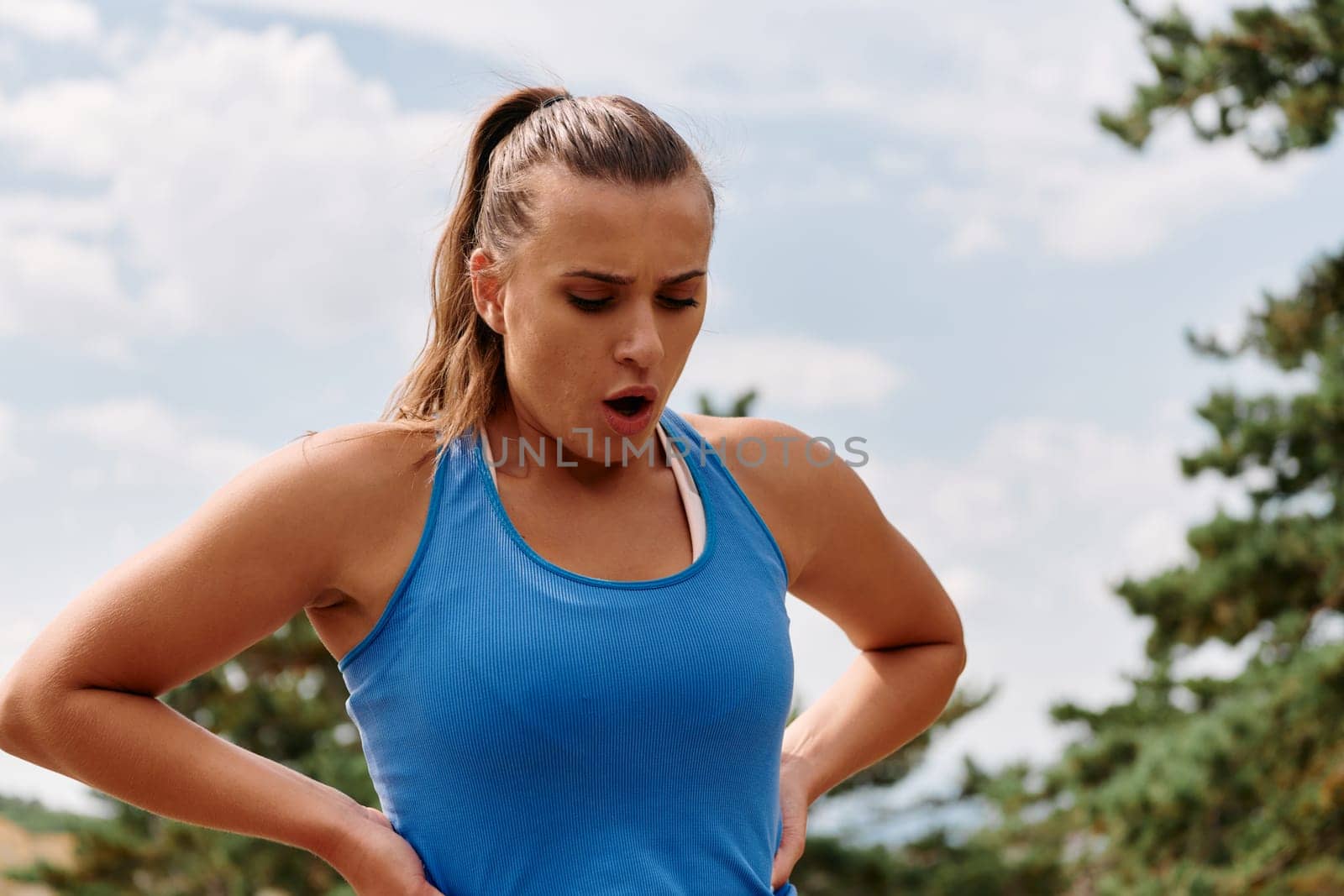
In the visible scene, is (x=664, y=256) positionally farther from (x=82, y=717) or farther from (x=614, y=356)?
(x=82, y=717)

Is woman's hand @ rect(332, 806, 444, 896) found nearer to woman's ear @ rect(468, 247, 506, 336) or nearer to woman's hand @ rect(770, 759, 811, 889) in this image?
woman's hand @ rect(770, 759, 811, 889)

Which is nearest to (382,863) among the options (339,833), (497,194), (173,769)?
(339,833)

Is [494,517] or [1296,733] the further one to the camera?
[1296,733]

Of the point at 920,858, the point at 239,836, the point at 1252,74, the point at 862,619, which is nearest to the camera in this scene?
the point at 862,619

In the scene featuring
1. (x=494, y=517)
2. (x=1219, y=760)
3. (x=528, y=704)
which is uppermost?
(x=1219, y=760)

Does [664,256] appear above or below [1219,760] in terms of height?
below

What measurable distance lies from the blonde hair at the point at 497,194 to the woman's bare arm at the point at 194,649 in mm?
205

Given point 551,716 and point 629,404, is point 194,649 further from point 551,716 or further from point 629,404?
point 629,404

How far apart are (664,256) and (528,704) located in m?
0.57

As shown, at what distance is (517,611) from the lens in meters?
1.65

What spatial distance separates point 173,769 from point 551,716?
0.47 m

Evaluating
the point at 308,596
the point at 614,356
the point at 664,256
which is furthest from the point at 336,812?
the point at 664,256

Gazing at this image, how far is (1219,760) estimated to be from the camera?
8.22 meters

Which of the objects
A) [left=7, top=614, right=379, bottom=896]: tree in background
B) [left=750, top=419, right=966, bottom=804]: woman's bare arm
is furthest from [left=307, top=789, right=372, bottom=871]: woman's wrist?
[left=7, top=614, right=379, bottom=896]: tree in background
